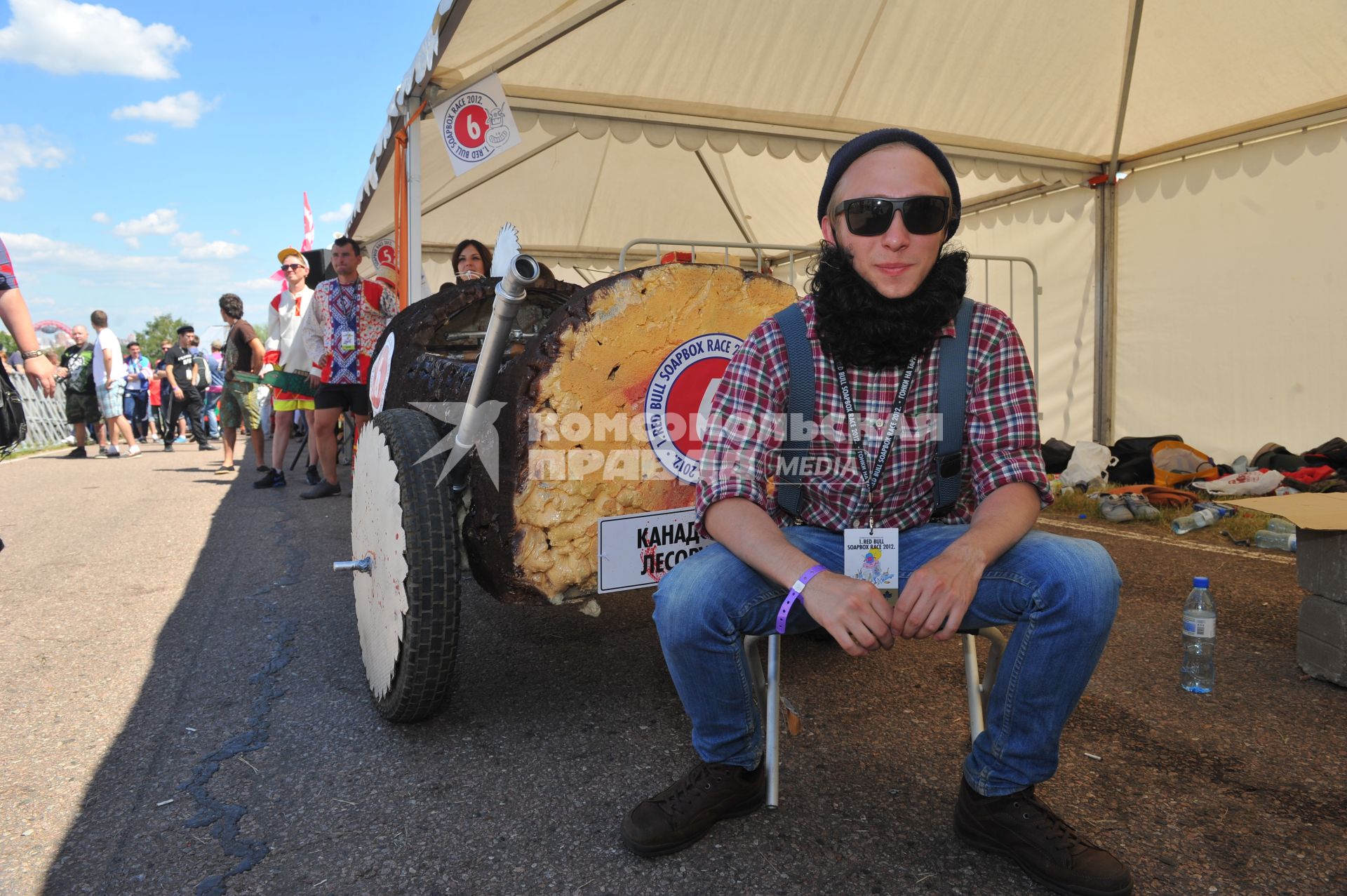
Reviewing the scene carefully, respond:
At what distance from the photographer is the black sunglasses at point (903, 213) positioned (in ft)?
5.58

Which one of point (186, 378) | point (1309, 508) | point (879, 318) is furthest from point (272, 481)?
point (1309, 508)

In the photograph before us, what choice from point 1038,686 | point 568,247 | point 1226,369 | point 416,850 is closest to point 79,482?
point 568,247

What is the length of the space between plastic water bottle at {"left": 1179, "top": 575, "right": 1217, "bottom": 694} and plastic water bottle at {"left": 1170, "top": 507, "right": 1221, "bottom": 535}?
7.76 ft

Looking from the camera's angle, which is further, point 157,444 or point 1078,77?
point 157,444

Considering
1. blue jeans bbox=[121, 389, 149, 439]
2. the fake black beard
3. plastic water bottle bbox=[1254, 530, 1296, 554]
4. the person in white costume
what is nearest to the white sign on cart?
the fake black beard

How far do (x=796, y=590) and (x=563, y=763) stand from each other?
964 millimetres

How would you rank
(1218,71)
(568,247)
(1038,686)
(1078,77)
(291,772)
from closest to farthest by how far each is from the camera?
(1038,686) < (291,772) < (1218,71) < (1078,77) < (568,247)

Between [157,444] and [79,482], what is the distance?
7069 millimetres

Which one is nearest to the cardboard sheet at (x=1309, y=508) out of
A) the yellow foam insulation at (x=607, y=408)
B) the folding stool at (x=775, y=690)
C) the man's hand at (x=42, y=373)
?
the folding stool at (x=775, y=690)

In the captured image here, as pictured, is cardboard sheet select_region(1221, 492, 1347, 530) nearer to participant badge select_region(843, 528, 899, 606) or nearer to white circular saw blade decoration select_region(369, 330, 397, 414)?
participant badge select_region(843, 528, 899, 606)

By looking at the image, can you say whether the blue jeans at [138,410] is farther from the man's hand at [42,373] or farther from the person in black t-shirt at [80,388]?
the man's hand at [42,373]

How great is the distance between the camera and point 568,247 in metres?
11.9

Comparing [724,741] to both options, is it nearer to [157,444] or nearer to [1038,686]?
[1038,686]

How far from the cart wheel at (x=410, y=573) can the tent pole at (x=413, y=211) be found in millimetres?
2930
